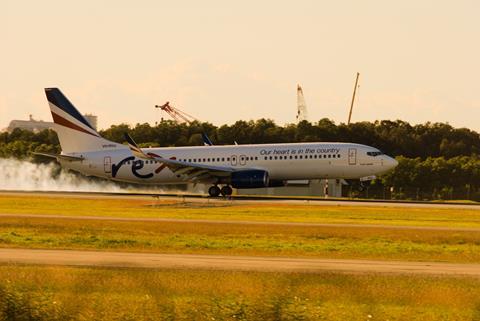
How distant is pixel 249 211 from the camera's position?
215 ft

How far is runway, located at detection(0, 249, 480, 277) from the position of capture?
108ft

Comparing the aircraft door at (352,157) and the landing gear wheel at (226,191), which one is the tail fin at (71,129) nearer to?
the landing gear wheel at (226,191)

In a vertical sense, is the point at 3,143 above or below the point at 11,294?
above

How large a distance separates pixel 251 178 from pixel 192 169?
5.24m

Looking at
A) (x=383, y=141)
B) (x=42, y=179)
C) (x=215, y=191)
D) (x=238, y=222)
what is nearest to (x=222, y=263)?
(x=238, y=222)

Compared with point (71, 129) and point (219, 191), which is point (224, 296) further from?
A: point (71, 129)

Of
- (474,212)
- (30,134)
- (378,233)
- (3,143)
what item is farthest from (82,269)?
(30,134)

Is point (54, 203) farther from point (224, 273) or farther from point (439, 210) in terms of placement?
point (224, 273)

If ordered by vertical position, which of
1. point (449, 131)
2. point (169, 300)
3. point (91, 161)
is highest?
point (449, 131)

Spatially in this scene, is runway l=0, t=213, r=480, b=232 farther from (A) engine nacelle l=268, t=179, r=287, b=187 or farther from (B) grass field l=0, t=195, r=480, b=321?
(A) engine nacelle l=268, t=179, r=287, b=187

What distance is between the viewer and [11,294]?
73.4 ft

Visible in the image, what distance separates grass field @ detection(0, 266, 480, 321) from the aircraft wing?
165ft

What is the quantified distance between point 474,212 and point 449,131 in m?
89.0


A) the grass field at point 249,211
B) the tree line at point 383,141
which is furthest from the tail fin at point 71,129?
the tree line at point 383,141
